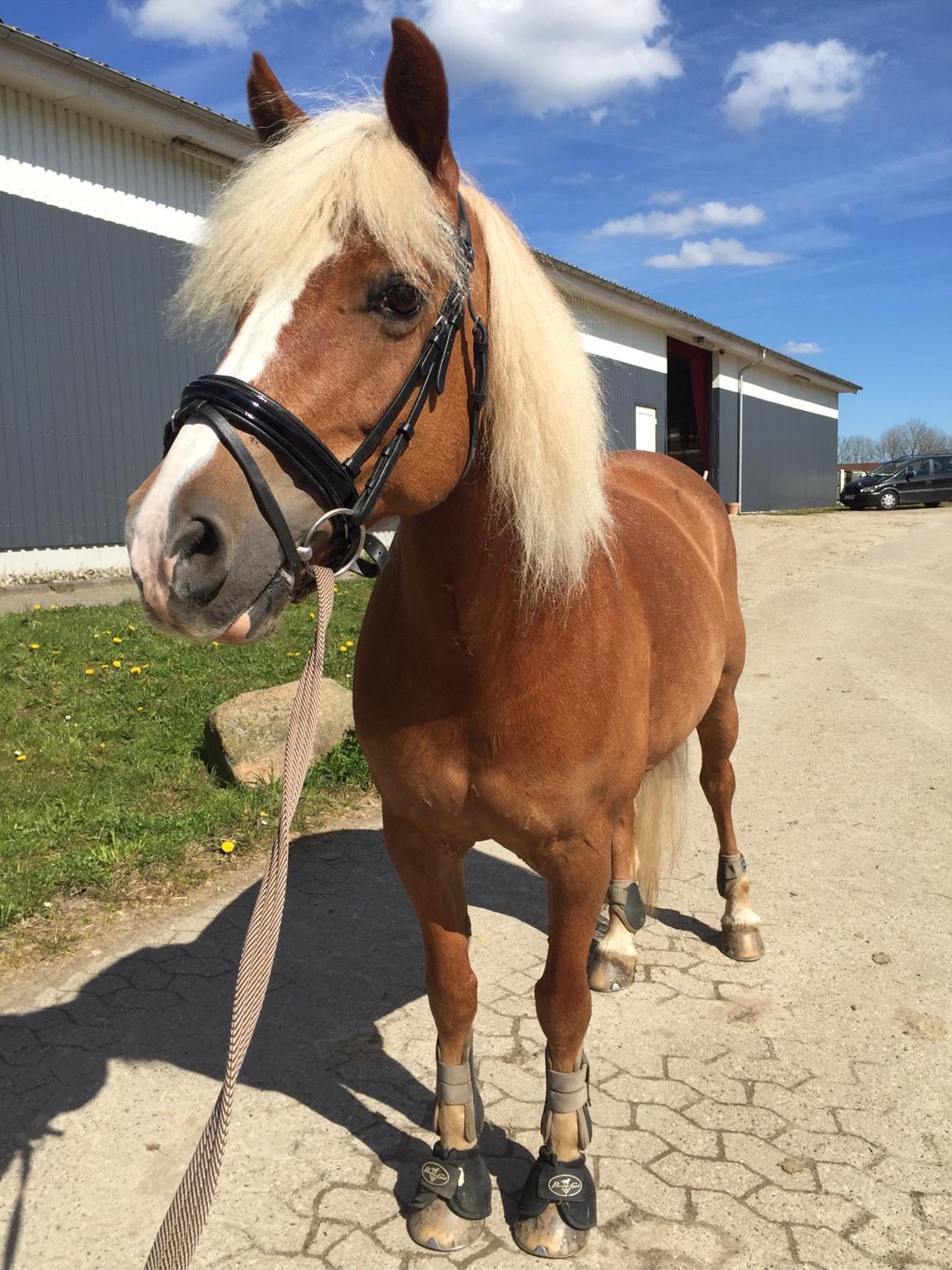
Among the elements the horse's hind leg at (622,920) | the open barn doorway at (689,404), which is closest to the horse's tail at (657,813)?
the horse's hind leg at (622,920)

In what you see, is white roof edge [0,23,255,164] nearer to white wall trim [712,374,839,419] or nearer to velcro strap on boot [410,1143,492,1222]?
velcro strap on boot [410,1143,492,1222]

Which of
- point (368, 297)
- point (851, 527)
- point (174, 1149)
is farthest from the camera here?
point (851, 527)

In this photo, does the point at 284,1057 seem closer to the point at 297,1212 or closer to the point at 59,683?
the point at 297,1212

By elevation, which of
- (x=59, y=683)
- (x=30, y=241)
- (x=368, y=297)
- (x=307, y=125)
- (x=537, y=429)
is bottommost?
(x=59, y=683)

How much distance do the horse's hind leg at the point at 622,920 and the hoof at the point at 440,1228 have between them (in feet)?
3.79

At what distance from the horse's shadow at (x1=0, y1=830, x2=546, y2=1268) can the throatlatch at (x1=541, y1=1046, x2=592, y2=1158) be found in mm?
266

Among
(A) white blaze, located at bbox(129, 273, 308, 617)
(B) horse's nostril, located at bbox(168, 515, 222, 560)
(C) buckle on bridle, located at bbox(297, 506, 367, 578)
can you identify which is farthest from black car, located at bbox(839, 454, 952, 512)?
(B) horse's nostril, located at bbox(168, 515, 222, 560)

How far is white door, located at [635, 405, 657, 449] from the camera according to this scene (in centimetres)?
2036

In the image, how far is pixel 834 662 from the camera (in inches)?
329

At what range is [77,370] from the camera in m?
9.60

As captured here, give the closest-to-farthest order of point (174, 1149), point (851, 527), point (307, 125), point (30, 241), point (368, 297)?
point (368, 297) → point (307, 125) → point (174, 1149) → point (30, 241) → point (851, 527)

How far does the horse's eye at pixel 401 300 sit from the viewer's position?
155 cm

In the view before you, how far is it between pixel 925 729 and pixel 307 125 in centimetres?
605

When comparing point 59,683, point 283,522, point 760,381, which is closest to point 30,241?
point 59,683
